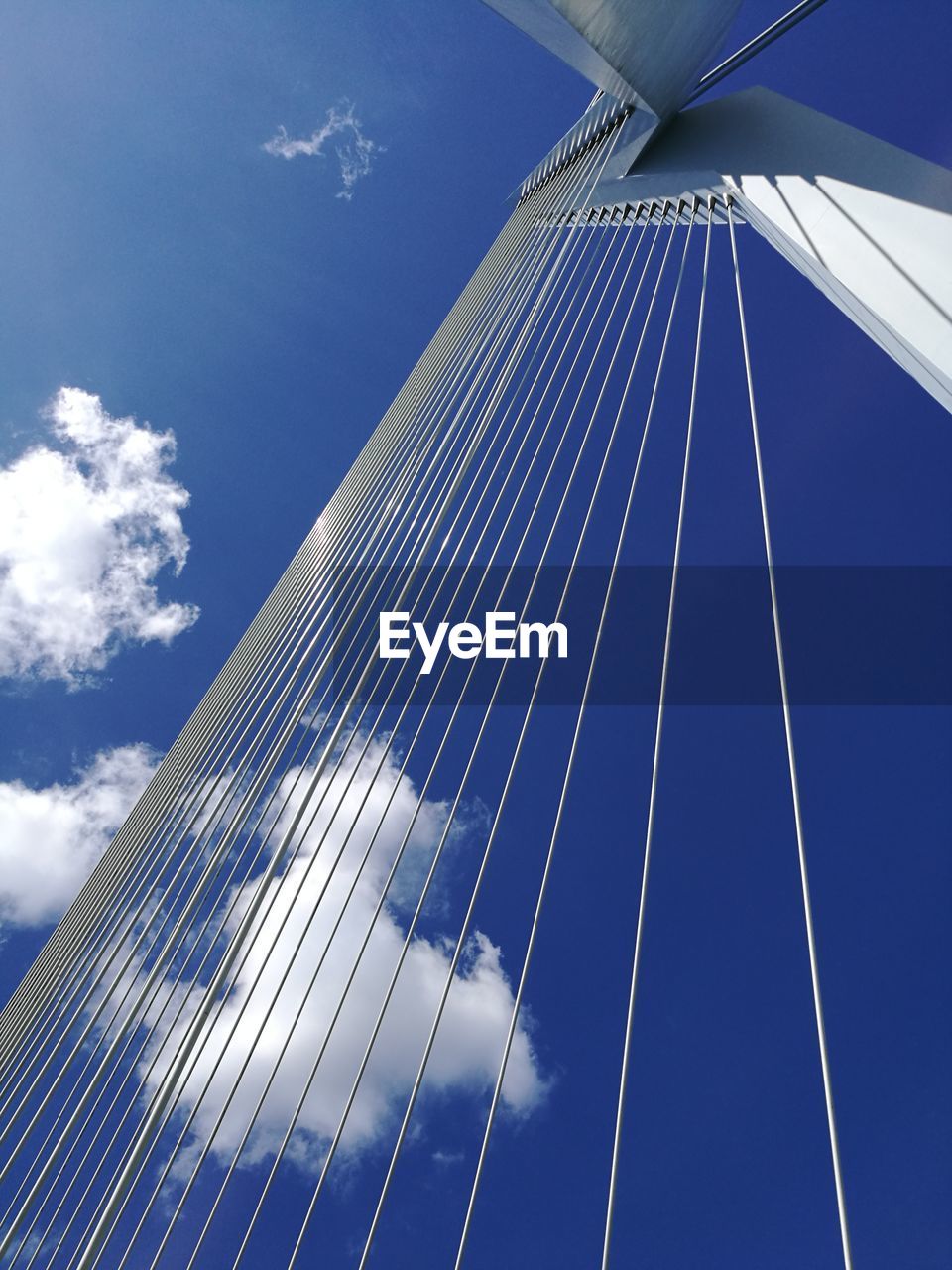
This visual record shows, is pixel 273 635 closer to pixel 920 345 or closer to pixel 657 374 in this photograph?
pixel 657 374

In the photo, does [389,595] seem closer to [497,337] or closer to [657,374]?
[657,374]

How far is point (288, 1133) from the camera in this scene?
100 inches

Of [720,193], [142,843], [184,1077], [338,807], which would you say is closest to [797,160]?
[720,193]

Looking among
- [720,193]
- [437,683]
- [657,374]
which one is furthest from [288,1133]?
[720,193]

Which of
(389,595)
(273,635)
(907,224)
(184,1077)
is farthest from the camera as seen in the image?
(273,635)

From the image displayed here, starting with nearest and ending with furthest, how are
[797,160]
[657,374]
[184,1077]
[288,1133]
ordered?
[288,1133] → [184,1077] → [797,160] → [657,374]

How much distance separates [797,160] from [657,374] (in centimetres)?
132

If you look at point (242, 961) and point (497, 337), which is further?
point (497, 337)

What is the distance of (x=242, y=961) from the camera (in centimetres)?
349

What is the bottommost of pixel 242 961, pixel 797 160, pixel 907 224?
pixel 242 961

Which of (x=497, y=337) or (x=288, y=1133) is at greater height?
(x=497, y=337)
